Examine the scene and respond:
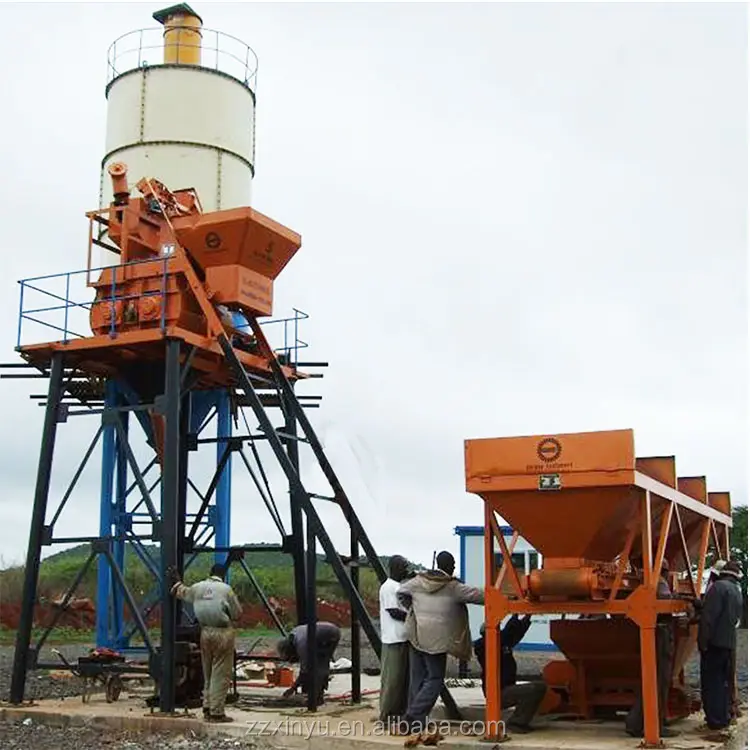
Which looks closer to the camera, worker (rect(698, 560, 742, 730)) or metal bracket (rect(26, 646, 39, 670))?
worker (rect(698, 560, 742, 730))

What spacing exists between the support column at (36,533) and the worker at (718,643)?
9.24 metres

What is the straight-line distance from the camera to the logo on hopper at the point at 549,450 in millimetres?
11438

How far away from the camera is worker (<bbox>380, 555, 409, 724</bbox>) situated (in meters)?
13.1

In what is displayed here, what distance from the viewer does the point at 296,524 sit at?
1834 cm

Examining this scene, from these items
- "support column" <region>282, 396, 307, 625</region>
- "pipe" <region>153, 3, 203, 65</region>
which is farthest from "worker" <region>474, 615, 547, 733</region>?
"pipe" <region>153, 3, 203, 65</region>

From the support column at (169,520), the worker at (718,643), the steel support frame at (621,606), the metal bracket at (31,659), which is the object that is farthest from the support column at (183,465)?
the worker at (718,643)

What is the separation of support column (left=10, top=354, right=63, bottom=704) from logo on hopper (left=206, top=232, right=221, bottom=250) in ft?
9.24

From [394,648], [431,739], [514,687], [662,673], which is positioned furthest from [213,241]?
[662,673]

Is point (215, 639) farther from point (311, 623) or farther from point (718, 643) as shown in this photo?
point (718, 643)

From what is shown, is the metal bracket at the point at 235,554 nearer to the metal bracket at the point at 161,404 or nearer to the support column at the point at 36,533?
the support column at the point at 36,533

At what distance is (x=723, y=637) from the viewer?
12422mm
